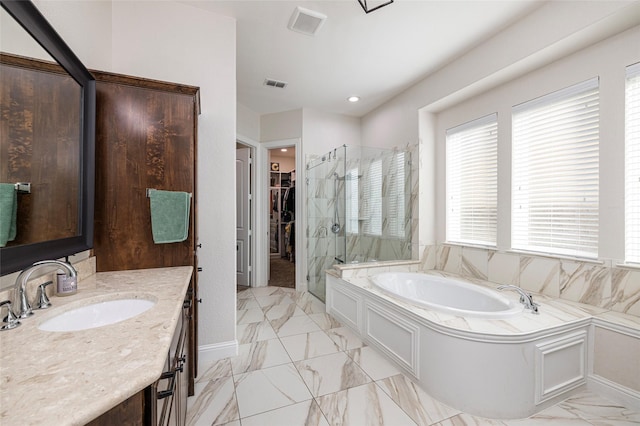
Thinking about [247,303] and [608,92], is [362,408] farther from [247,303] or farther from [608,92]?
[608,92]

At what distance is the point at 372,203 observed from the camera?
3.43 m

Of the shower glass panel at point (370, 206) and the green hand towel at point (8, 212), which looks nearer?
the green hand towel at point (8, 212)

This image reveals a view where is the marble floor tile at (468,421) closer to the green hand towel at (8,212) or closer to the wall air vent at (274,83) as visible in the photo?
the green hand towel at (8,212)

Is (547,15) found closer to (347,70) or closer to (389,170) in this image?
(347,70)

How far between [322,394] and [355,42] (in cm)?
290

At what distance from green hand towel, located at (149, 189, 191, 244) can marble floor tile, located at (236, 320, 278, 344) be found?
1.34 meters

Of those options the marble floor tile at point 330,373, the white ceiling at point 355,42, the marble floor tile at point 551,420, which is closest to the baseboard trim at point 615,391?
the marble floor tile at point 551,420

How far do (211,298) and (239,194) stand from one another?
2318 millimetres

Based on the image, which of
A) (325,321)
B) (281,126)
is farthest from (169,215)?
(281,126)

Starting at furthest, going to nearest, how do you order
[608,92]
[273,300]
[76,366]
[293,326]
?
1. [273,300]
2. [293,326]
3. [608,92]
4. [76,366]

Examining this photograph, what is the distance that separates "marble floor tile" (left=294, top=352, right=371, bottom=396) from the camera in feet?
5.99

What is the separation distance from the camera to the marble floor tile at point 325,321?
2.80 m

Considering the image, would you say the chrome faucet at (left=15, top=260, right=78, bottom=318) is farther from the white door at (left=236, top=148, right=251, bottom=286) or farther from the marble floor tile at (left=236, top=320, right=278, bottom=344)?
the white door at (left=236, top=148, right=251, bottom=286)

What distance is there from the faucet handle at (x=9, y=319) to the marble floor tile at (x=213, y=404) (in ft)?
3.63
